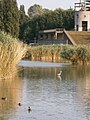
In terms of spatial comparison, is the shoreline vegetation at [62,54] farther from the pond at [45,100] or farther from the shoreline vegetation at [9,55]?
the pond at [45,100]

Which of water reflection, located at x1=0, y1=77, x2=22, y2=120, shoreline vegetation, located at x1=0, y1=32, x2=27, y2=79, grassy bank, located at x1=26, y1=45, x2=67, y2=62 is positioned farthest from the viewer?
grassy bank, located at x1=26, y1=45, x2=67, y2=62

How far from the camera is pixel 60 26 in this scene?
297 ft

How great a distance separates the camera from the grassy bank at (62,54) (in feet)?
154

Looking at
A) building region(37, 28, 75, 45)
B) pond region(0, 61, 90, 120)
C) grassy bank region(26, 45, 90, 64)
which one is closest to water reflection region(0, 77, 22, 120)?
pond region(0, 61, 90, 120)

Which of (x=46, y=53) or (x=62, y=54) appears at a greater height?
(x=62, y=54)

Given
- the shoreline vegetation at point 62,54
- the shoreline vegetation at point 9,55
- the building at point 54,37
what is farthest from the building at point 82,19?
the shoreline vegetation at point 9,55

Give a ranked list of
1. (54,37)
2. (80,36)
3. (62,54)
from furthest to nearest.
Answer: (54,37) < (80,36) < (62,54)

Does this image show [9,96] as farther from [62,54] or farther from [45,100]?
[62,54]

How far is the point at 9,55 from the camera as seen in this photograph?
2511cm

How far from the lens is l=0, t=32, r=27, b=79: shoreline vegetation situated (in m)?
24.5

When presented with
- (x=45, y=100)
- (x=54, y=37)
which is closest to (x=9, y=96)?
(x=45, y=100)

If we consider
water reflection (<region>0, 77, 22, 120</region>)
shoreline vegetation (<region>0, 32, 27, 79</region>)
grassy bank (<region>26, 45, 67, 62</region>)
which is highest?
shoreline vegetation (<region>0, 32, 27, 79</region>)

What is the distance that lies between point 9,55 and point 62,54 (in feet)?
80.0

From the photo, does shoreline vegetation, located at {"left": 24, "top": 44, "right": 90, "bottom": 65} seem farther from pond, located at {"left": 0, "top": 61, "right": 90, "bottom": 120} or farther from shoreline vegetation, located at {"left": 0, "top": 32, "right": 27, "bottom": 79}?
pond, located at {"left": 0, "top": 61, "right": 90, "bottom": 120}
